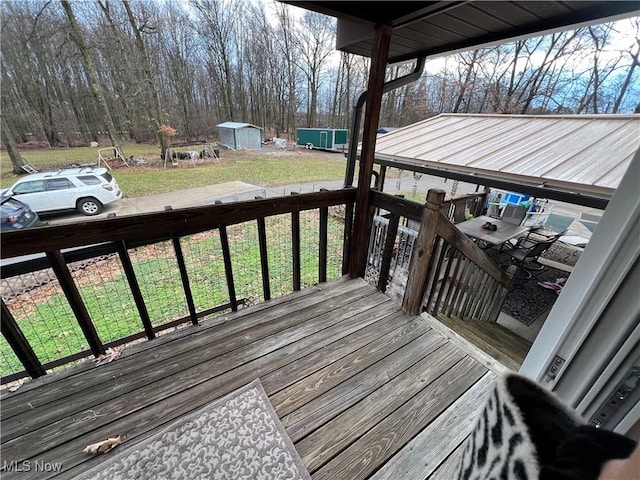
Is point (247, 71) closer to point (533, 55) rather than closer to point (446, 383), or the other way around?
point (533, 55)

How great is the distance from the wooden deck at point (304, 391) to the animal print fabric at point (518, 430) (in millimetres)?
891

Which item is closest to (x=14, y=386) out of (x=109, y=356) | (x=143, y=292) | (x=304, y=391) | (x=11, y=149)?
(x=109, y=356)

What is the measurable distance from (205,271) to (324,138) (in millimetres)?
14090

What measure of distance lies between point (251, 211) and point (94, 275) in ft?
6.22

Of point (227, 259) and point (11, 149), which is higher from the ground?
point (11, 149)

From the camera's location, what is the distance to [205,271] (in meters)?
3.21

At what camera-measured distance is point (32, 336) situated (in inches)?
95.4

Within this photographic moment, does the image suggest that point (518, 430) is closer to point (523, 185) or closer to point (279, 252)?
point (523, 185)

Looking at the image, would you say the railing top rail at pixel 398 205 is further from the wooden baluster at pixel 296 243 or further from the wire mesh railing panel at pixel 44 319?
the wire mesh railing panel at pixel 44 319

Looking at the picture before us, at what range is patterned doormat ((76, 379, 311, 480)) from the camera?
3.50 feet

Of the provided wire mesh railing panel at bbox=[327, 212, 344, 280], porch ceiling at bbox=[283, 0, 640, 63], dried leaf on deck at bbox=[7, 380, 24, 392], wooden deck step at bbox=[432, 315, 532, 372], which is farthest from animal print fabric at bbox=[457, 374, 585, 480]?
wire mesh railing panel at bbox=[327, 212, 344, 280]

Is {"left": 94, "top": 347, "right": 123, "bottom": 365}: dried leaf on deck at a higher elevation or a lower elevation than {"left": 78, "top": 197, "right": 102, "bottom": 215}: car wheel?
lower

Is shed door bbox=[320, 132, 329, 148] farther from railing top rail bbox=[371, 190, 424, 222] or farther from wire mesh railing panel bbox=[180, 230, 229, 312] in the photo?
railing top rail bbox=[371, 190, 424, 222]

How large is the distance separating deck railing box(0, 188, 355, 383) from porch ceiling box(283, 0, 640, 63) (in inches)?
43.7
